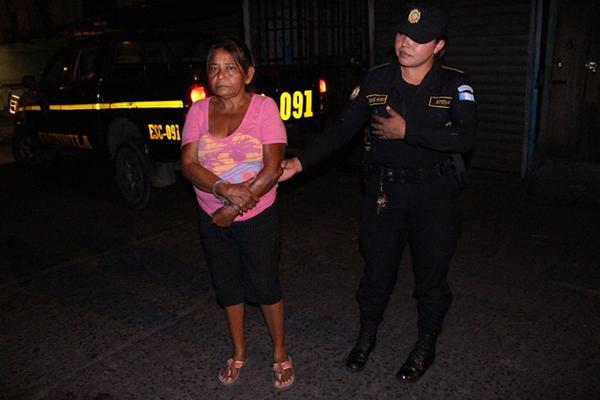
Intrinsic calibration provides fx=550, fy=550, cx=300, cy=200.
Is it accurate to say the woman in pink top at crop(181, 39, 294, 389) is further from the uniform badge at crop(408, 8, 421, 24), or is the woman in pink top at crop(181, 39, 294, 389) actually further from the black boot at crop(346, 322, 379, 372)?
the uniform badge at crop(408, 8, 421, 24)

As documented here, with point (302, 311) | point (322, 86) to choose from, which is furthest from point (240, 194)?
point (322, 86)

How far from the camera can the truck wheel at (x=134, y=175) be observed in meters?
6.20

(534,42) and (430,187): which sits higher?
(534,42)

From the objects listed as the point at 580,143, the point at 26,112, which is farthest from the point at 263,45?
the point at 580,143

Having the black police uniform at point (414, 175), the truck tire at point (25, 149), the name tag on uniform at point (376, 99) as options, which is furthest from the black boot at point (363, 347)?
the truck tire at point (25, 149)

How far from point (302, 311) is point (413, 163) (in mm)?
1594

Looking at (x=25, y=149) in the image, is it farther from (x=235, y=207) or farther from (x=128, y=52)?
(x=235, y=207)

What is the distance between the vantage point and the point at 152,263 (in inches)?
190

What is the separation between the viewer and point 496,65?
7008mm

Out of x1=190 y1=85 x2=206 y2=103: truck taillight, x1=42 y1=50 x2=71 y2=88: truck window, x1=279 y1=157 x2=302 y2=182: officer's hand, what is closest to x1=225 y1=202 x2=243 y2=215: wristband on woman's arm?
x1=279 y1=157 x2=302 y2=182: officer's hand

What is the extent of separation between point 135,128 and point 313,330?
3.91m

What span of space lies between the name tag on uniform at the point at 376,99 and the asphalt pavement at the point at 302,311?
1485 millimetres

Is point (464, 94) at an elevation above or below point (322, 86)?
above

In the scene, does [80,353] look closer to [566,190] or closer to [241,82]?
[241,82]
